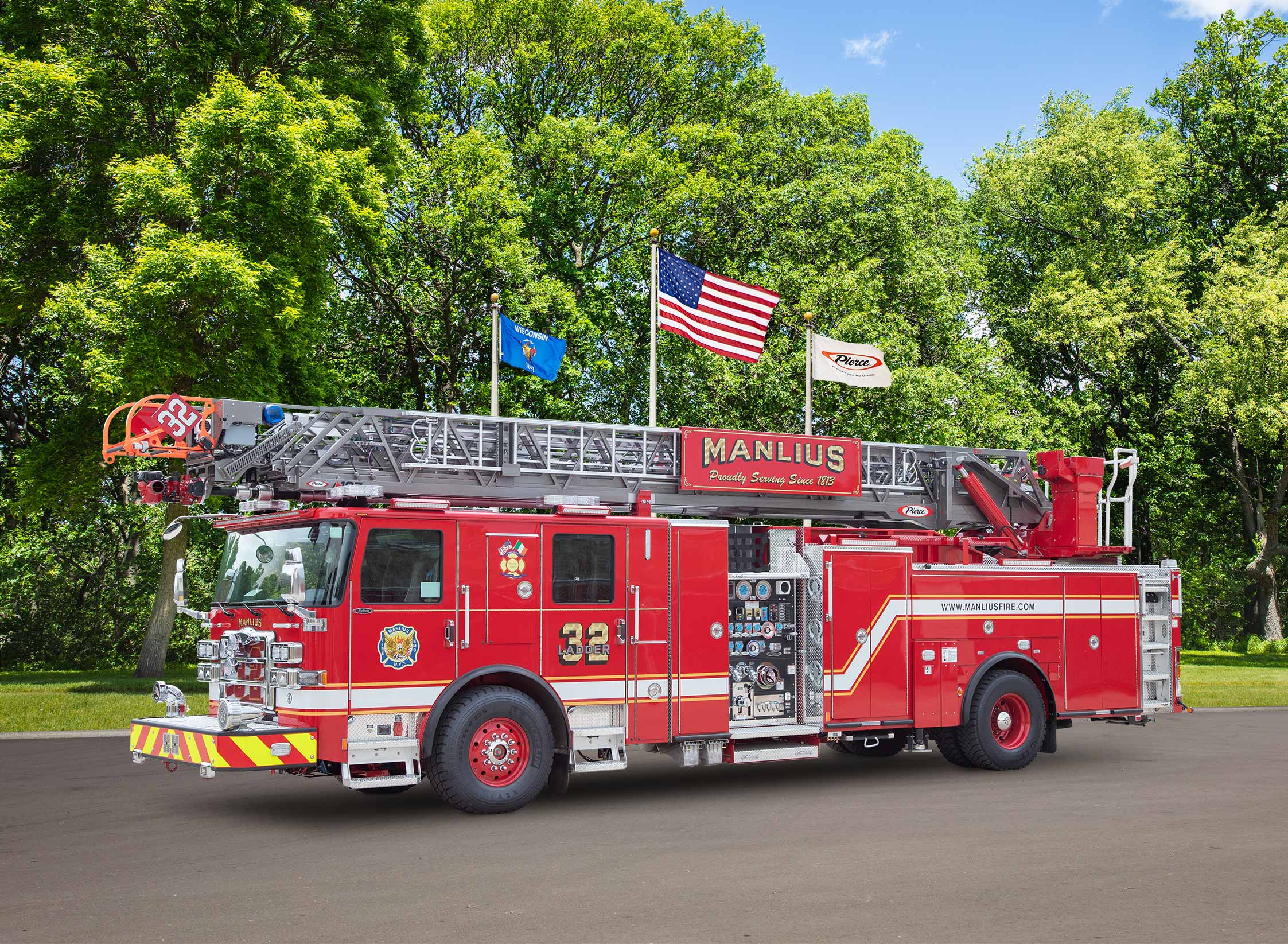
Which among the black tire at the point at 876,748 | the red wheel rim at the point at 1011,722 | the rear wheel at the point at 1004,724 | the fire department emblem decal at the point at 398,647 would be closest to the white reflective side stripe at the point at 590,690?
the fire department emblem decal at the point at 398,647

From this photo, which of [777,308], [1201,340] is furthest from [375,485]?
[1201,340]

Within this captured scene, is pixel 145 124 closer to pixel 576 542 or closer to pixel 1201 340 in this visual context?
pixel 576 542

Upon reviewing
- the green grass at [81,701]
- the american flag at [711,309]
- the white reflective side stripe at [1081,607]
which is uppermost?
the american flag at [711,309]

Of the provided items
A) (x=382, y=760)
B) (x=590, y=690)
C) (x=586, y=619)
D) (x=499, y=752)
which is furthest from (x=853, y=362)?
(x=382, y=760)

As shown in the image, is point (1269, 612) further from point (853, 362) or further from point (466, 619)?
point (466, 619)

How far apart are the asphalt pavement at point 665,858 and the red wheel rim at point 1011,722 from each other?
51cm

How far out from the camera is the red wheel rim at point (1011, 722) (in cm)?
1447

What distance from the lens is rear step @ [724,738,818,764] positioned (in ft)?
41.8

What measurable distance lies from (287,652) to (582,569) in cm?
278

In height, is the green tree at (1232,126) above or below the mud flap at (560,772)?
above

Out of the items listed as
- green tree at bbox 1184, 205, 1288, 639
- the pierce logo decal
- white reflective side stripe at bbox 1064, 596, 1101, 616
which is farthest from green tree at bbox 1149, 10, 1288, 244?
white reflective side stripe at bbox 1064, 596, 1101, 616

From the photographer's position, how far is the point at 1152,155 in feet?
135

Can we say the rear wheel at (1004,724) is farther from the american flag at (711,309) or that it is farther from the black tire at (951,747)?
the american flag at (711,309)

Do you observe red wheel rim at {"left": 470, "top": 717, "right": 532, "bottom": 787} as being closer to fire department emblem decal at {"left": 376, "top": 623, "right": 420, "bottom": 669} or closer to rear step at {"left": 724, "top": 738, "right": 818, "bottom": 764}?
fire department emblem decal at {"left": 376, "top": 623, "right": 420, "bottom": 669}
